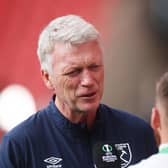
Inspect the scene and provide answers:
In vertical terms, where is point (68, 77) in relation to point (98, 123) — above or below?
above

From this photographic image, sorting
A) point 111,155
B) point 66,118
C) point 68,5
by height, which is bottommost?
point 111,155

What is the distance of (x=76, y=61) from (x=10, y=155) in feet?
1.47

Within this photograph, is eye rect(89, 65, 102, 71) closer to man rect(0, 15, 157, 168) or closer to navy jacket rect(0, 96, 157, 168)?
man rect(0, 15, 157, 168)

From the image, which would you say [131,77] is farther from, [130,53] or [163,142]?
[163,142]

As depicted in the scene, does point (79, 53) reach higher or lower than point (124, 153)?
higher

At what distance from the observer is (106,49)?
A: 413cm

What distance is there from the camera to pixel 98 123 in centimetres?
254

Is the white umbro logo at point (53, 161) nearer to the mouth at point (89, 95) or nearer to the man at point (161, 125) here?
the mouth at point (89, 95)

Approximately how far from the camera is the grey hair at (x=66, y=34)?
241 cm

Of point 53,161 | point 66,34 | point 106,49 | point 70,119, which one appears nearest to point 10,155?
point 53,161

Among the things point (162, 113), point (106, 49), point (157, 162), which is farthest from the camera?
point (106, 49)

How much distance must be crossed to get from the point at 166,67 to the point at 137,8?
460mm

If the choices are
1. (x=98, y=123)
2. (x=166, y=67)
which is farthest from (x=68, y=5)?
(x=98, y=123)

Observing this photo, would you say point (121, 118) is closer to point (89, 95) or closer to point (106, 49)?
point (89, 95)
